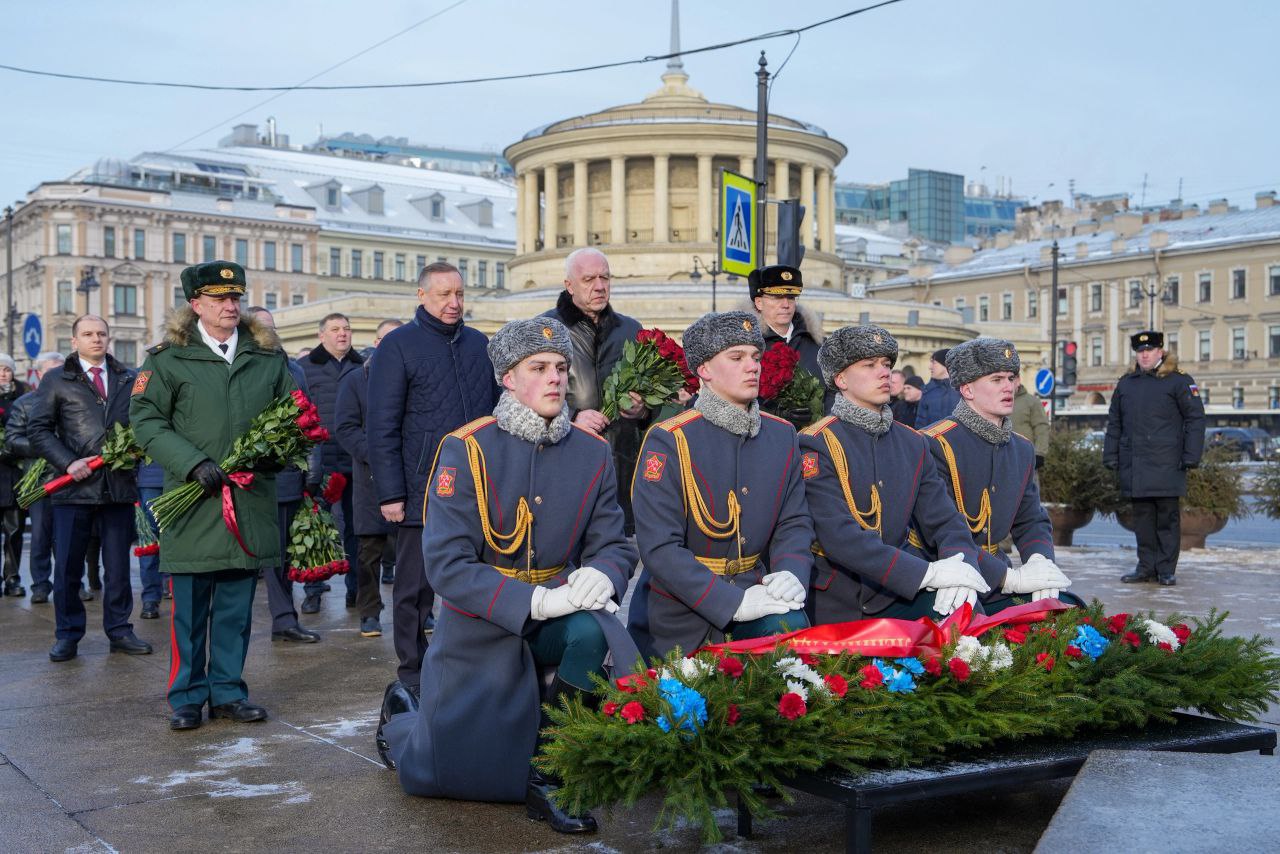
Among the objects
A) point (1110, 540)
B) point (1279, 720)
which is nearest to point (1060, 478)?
point (1110, 540)

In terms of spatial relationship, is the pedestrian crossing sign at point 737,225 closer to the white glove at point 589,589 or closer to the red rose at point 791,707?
the white glove at point 589,589

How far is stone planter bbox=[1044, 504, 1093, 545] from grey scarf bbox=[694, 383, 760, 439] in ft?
37.3

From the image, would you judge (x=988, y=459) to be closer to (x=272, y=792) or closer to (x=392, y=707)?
(x=392, y=707)

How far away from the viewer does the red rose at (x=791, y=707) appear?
14.3 ft

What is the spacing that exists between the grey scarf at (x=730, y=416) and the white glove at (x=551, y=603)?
102 centimetres

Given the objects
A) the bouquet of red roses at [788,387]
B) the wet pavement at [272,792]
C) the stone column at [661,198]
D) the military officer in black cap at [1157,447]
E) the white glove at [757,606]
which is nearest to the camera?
the wet pavement at [272,792]

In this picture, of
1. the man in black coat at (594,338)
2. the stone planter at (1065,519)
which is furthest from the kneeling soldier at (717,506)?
the stone planter at (1065,519)

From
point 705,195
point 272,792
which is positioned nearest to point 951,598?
point 272,792

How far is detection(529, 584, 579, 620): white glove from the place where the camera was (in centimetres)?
504

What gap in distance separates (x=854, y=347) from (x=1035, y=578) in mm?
1193

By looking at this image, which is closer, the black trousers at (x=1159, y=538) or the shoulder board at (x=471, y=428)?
the shoulder board at (x=471, y=428)

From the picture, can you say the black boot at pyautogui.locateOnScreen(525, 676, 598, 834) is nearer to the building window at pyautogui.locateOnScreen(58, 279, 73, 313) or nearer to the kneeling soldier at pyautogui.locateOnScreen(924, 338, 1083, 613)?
the kneeling soldier at pyautogui.locateOnScreen(924, 338, 1083, 613)

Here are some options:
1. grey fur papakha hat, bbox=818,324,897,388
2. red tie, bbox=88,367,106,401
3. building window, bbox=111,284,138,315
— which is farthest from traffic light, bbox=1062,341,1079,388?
building window, bbox=111,284,138,315

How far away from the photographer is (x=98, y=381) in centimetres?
988
